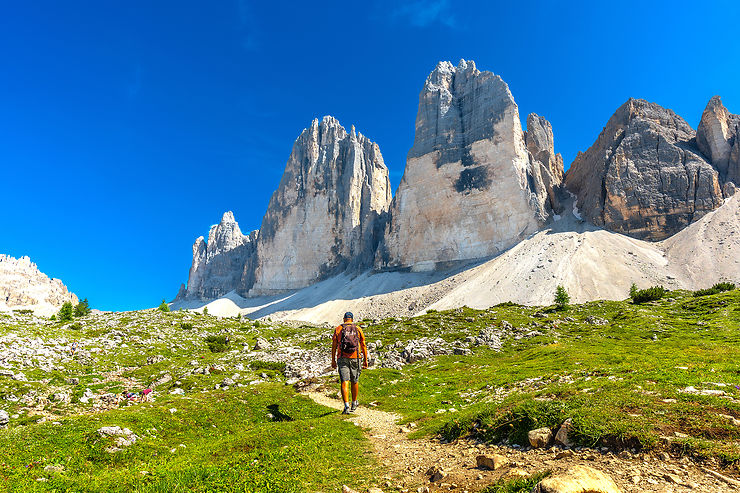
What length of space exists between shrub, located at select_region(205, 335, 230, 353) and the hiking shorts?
1854cm

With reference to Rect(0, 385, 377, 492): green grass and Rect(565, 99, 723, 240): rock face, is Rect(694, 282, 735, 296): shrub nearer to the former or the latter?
Rect(565, 99, 723, 240): rock face

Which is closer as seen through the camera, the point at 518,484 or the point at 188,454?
the point at 518,484

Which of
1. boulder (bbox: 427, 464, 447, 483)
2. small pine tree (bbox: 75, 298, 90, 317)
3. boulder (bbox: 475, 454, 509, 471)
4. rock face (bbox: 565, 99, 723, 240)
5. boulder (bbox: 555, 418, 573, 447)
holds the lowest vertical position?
boulder (bbox: 427, 464, 447, 483)

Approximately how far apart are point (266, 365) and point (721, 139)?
11497 centimetres

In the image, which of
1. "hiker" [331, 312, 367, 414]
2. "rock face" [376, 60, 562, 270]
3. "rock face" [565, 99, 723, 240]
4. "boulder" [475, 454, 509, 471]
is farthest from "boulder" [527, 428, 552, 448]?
"rock face" [565, 99, 723, 240]

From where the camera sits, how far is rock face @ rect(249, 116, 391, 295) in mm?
138125

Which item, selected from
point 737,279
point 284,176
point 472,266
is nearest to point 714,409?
point 737,279

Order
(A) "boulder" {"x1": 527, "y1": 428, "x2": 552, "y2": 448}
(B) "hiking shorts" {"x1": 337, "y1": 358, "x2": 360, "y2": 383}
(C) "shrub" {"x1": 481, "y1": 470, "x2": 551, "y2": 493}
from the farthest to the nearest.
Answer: (B) "hiking shorts" {"x1": 337, "y1": 358, "x2": 360, "y2": 383} → (A) "boulder" {"x1": 527, "y1": 428, "x2": 552, "y2": 448} → (C) "shrub" {"x1": 481, "y1": 470, "x2": 551, "y2": 493}

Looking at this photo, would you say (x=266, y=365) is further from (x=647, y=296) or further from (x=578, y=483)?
(x=647, y=296)

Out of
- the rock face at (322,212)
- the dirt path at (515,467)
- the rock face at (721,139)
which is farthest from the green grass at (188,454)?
the rock face at (322,212)

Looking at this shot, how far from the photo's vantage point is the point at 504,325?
30.4 m

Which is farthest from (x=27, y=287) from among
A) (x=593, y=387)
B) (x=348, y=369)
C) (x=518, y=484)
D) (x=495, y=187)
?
(x=518, y=484)

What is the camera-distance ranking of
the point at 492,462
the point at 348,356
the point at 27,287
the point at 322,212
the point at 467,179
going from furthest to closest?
the point at 27,287 < the point at 322,212 < the point at 467,179 < the point at 348,356 < the point at 492,462

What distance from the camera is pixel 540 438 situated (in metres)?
6.11
